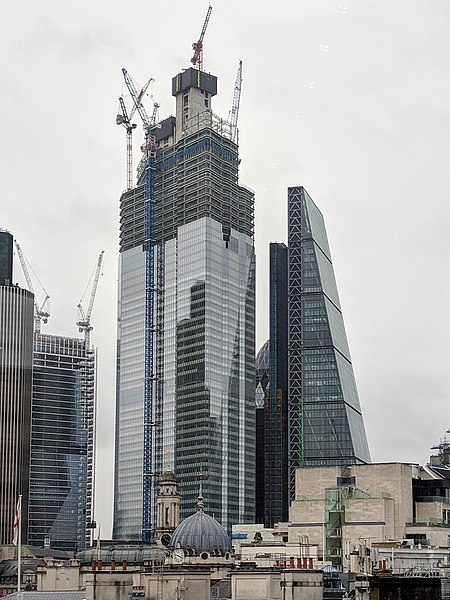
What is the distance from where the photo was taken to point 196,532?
135750 mm

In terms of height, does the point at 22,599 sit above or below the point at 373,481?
below

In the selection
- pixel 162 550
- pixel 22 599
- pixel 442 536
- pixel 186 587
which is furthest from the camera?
pixel 442 536

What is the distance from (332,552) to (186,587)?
9608 centimetres

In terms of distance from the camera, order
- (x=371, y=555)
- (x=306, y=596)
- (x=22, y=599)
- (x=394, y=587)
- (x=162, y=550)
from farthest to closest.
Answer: (x=162, y=550), (x=371, y=555), (x=22, y=599), (x=306, y=596), (x=394, y=587)

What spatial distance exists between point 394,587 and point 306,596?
2829cm

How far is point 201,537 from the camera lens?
135 meters

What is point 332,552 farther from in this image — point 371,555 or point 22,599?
point 22,599

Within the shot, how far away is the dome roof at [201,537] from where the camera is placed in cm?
13438

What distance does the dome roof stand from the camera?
134375 millimetres

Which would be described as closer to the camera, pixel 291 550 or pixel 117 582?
pixel 117 582

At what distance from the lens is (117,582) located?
→ 78188mm

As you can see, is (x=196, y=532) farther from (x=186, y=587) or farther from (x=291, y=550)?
(x=186, y=587)

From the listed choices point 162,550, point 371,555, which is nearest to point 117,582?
point 371,555

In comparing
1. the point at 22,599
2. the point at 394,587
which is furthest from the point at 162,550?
the point at 394,587
